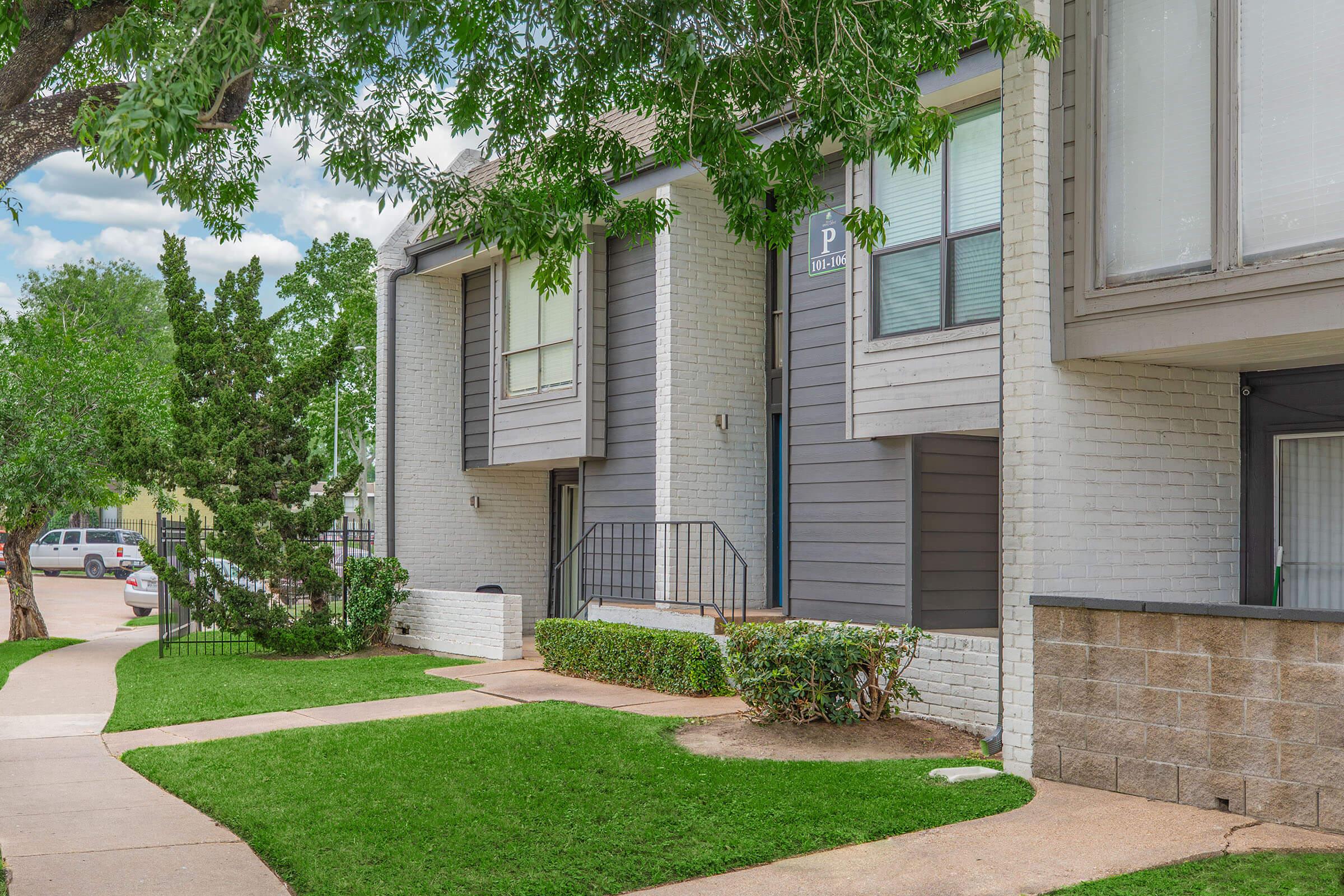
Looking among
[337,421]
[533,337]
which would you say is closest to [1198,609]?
[533,337]

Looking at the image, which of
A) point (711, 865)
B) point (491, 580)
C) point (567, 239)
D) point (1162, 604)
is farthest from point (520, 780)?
point (491, 580)

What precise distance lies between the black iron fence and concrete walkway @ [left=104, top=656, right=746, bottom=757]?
351 centimetres

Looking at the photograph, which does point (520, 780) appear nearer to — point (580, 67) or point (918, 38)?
point (580, 67)

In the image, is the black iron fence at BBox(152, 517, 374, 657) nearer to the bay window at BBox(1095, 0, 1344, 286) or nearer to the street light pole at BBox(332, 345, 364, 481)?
the bay window at BBox(1095, 0, 1344, 286)

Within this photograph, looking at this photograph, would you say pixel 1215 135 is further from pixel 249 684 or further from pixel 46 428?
pixel 46 428

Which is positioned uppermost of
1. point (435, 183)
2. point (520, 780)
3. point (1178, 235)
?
point (435, 183)

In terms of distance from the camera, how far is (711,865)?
18.1ft

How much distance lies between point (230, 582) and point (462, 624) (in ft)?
9.48

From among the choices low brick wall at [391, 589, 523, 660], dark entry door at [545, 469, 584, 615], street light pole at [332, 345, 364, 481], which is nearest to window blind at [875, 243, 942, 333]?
low brick wall at [391, 589, 523, 660]

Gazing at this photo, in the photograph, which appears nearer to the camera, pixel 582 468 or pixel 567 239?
pixel 567 239

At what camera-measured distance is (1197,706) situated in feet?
21.0

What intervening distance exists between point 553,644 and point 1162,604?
7487 millimetres

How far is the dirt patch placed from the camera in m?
8.01

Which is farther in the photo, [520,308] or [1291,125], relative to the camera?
[520,308]
